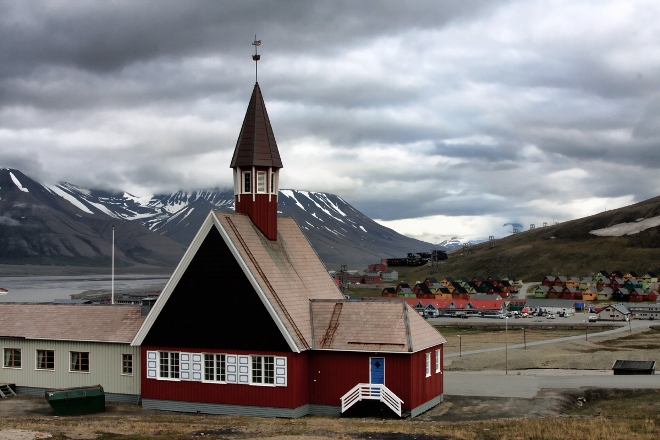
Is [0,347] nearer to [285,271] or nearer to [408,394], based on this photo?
[285,271]

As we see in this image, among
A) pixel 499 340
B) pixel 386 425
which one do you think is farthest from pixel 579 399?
pixel 499 340

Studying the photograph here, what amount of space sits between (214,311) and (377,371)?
29.3 feet

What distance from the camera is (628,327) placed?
11806 centimetres

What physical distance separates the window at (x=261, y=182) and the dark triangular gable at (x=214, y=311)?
470cm

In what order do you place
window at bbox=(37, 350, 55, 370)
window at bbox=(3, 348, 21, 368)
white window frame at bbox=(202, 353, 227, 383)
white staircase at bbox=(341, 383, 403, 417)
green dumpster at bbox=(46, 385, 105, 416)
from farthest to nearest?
window at bbox=(3, 348, 21, 368) < window at bbox=(37, 350, 55, 370) < white window frame at bbox=(202, 353, 227, 383) < green dumpster at bbox=(46, 385, 105, 416) < white staircase at bbox=(341, 383, 403, 417)

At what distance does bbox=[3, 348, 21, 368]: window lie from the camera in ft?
149

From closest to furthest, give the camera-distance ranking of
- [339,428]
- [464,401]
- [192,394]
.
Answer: [339,428] < [192,394] < [464,401]

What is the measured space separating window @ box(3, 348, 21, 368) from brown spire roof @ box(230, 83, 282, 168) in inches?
674

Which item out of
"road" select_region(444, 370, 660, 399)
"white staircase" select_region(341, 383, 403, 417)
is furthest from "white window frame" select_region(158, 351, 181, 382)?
"road" select_region(444, 370, 660, 399)

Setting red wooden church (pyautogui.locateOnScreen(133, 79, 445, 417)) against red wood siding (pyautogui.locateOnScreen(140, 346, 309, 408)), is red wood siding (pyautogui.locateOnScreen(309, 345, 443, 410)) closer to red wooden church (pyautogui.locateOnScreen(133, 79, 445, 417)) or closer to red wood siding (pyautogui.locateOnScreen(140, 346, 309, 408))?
red wooden church (pyautogui.locateOnScreen(133, 79, 445, 417))

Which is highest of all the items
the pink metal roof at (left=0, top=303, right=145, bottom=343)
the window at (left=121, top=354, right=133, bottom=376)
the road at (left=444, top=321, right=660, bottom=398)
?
the pink metal roof at (left=0, top=303, right=145, bottom=343)

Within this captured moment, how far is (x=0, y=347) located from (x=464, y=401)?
27.8 meters

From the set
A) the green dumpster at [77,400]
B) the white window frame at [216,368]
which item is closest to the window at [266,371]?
the white window frame at [216,368]

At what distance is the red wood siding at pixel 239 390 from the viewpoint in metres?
37.2
